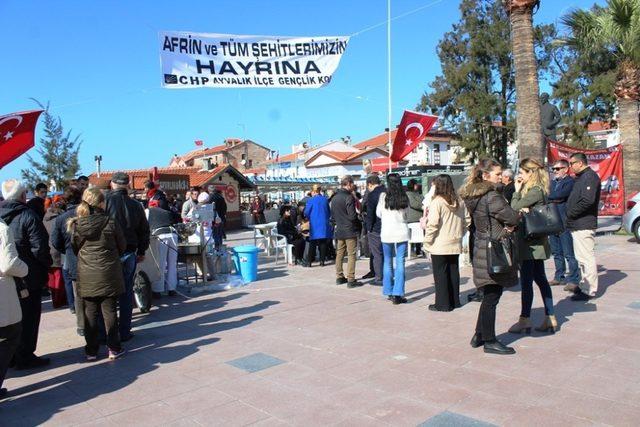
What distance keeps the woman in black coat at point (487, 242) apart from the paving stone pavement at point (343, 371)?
0.23 m

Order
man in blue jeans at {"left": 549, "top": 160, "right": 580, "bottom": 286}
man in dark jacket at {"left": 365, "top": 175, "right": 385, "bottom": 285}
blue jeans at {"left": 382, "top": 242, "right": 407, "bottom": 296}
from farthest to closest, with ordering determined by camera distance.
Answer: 1. man in dark jacket at {"left": 365, "top": 175, "right": 385, "bottom": 285}
2. man in blue jeans at {"left": 549, "top": 160, "right": 580, "bottom": 286}
3. blue jeans at {"left": 382, "top": 242, "right": 407, "bottom": 296}

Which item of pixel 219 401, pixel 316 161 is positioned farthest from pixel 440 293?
pixel 316 161

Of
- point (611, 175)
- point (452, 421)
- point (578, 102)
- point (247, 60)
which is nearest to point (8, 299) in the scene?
point (452, 421)

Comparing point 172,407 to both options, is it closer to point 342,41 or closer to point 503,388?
point 503,388

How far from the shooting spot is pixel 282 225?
1209cm

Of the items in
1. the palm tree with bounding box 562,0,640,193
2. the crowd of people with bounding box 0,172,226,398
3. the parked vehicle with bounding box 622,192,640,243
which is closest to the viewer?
the crowd of people with bounding box 0,172,226,398

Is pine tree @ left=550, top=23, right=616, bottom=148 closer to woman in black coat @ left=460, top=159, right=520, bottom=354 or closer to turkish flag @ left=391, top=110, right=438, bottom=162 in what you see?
turkish flag @ left=391, top=110, right=438, bottom=162

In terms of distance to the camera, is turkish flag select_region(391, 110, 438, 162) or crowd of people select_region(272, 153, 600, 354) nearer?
crowd of people select_region(272, 153, 600, 354)

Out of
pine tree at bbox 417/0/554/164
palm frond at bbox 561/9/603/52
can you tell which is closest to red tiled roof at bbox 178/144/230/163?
pine tree at bbox 417/0/554/164

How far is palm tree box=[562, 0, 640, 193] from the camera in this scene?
1345cm

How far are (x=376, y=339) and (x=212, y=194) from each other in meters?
9.74

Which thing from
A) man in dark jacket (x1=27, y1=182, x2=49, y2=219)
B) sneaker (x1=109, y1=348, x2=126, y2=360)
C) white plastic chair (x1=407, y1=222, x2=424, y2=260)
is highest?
man in dark jacket (x1=27, y1=182, x2=49, y2=219)

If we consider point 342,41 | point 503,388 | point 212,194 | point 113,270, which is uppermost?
point 342,41

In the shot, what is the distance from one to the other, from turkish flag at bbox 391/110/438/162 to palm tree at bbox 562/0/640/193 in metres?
5.83
